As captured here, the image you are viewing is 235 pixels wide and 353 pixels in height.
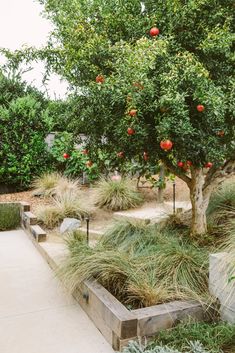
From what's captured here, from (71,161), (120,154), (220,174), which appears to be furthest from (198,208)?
(71,161)

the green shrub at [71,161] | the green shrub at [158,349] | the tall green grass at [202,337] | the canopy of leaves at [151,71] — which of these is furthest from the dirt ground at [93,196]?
the green shrub at [158,349]

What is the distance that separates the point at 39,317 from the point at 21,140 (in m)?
5.62

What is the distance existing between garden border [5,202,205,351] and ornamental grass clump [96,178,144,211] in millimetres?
3301

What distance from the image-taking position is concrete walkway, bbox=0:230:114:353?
8.54ft

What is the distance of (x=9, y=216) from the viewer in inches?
254

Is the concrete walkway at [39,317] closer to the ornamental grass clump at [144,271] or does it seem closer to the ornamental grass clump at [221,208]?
the ornamental grass clump at [144,271]

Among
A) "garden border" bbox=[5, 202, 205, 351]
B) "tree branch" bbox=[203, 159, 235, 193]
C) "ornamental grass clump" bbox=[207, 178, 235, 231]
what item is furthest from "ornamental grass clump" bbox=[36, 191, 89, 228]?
"garden border" bbox=[5, 202, 205, 351]

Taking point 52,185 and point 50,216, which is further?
point 52,185

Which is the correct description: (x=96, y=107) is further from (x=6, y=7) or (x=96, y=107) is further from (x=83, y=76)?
(x=6, y=7)

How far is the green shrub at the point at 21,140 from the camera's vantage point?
795cm

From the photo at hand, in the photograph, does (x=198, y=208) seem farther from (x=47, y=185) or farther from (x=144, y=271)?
(x=47, y=185)

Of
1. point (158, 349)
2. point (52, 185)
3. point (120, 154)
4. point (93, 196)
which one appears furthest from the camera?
point (52, 185)

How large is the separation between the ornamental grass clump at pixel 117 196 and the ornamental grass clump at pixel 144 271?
275cm

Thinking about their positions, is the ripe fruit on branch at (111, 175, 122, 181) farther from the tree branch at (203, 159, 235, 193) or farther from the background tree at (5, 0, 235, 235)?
the background tree at (5, 0, 235, 235)
